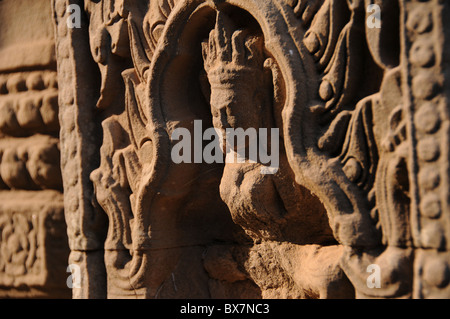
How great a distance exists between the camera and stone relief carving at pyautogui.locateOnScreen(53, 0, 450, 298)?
1.35m

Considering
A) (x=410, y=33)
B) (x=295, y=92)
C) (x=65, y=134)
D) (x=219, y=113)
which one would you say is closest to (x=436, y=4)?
(x=410, y=33)

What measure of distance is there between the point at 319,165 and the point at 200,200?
0.62 metres

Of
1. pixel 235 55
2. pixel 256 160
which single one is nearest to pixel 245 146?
pixel 256 160

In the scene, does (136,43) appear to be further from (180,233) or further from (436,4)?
(436,4)

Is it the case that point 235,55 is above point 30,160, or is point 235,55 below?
above

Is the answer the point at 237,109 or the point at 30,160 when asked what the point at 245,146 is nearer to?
the point at 237,109

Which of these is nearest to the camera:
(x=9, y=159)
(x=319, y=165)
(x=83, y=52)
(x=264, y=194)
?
(x=319, y=165)

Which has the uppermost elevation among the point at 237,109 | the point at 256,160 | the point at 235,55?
the point at 235,55

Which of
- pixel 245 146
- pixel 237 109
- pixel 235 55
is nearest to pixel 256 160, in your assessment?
pixel 245 146

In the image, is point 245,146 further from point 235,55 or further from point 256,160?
point 235,55

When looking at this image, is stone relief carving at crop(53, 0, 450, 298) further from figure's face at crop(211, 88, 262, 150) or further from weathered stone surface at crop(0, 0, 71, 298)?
weathered stone surface at crop(0, 0, 71, 298)

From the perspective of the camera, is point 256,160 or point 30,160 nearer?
point 256,160

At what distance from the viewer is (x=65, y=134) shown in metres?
2.26

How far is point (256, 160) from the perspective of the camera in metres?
1.78
